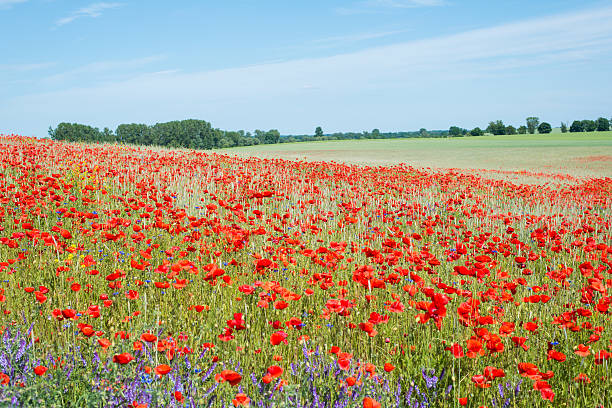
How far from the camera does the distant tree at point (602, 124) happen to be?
99.7 meters

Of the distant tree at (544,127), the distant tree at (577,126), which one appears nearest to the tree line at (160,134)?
the distant tree at (544,127)

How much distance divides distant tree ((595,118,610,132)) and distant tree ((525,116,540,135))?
503 inches

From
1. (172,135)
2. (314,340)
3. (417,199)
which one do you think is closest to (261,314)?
(314,340)

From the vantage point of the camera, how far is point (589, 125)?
10219 cm

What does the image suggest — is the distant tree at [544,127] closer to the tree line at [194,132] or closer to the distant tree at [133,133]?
the tree line at [194,132]

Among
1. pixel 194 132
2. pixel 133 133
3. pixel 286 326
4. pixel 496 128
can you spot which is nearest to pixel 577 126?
pixel 496 128

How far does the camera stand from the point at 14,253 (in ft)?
16.5

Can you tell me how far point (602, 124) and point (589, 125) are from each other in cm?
249

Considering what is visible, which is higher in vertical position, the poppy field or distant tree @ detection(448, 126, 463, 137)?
distant tree @ detection(448, 126, 463, 137)

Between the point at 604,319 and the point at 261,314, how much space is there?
3.12m

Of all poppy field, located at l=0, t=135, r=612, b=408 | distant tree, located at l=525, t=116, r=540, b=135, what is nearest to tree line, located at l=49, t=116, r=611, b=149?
distant tree, located at l=525, t=116, r=540, b=135

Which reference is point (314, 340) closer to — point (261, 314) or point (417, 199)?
point (261, 314)

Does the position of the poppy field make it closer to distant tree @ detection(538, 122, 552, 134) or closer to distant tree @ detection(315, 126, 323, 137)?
distant tree @ detection(315, 126, 323, 137)

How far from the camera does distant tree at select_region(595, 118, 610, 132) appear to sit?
9969 centimetres
